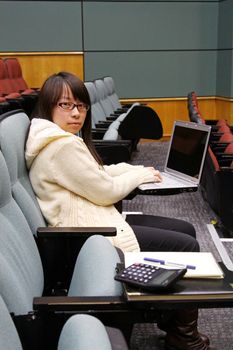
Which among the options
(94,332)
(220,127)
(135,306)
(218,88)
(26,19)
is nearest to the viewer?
(94,332)

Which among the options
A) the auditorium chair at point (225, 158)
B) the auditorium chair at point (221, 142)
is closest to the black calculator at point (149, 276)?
the auditorium chair at point (225, 158)

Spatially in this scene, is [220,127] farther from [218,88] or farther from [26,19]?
[26,19]

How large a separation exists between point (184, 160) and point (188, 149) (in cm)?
6

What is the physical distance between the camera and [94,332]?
1016mm

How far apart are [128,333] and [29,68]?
6261 millimetres

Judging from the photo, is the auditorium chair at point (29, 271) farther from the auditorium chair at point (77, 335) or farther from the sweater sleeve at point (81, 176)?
the sweater sleeve at point (81, 176)

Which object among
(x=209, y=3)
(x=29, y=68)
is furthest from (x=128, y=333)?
(x=209, y=3)

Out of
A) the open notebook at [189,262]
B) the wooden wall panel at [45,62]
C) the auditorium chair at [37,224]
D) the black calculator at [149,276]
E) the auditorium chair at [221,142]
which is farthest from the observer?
the wooden wall panel at [45,62]

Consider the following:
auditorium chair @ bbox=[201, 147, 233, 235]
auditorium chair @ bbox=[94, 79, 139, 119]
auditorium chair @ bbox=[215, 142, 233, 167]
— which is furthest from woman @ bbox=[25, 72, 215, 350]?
auditorium chair @ bbox=[94, 79, 139, 119]

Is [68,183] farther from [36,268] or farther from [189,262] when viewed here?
[189,262]

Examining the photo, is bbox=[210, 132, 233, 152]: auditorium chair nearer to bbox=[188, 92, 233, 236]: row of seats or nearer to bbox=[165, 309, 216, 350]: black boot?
bbox=[188, 92, 233, 236]: row of seats

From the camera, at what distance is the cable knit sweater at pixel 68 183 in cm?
171

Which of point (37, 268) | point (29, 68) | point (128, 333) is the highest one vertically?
point (29, 68)

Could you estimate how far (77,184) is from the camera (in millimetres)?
1778
